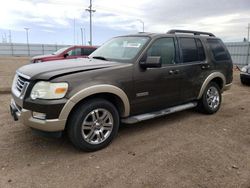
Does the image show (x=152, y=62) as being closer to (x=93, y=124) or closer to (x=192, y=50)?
(x=93, y=124)

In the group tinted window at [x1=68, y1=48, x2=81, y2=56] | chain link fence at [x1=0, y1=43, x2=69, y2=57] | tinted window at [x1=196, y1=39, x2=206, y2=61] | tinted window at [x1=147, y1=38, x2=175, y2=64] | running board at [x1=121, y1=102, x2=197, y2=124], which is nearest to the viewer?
running board at [x1=121, y1=102, x2=197, y2=124]

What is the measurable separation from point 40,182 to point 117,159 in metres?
1.06

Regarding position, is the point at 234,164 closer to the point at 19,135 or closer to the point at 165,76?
the point at 165,76

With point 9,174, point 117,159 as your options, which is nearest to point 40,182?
point 9,174

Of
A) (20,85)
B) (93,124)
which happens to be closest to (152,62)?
(93,124)

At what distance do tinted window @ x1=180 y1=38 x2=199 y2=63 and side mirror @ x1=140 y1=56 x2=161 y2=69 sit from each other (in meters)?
1.13

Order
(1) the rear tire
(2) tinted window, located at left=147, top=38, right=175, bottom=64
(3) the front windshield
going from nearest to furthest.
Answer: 1. (3) the front windshield
2. (2) tinted window, located at left=147, top=38, right=175, bottom=64
3. (1) the rear tire

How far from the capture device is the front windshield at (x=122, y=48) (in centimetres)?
403

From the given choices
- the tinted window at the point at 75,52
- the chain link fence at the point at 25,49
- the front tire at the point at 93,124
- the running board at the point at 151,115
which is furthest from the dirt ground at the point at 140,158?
the chain link fence at the point at 25,49

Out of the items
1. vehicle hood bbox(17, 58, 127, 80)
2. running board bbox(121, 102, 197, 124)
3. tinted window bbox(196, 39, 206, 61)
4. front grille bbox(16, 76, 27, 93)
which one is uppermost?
tinted window bbox(196, 39, 206, 61)

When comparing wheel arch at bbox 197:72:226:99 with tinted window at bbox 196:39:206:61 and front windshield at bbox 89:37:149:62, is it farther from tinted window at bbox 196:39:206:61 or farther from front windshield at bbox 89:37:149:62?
front windshield at bbox 89:37:149:62

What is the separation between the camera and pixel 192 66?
15.6 ft

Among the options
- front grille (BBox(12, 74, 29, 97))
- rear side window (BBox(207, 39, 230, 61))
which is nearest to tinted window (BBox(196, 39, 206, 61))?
rear side window (BBox(207, 39, 230, 61))

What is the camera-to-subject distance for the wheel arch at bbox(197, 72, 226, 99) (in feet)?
16.7
